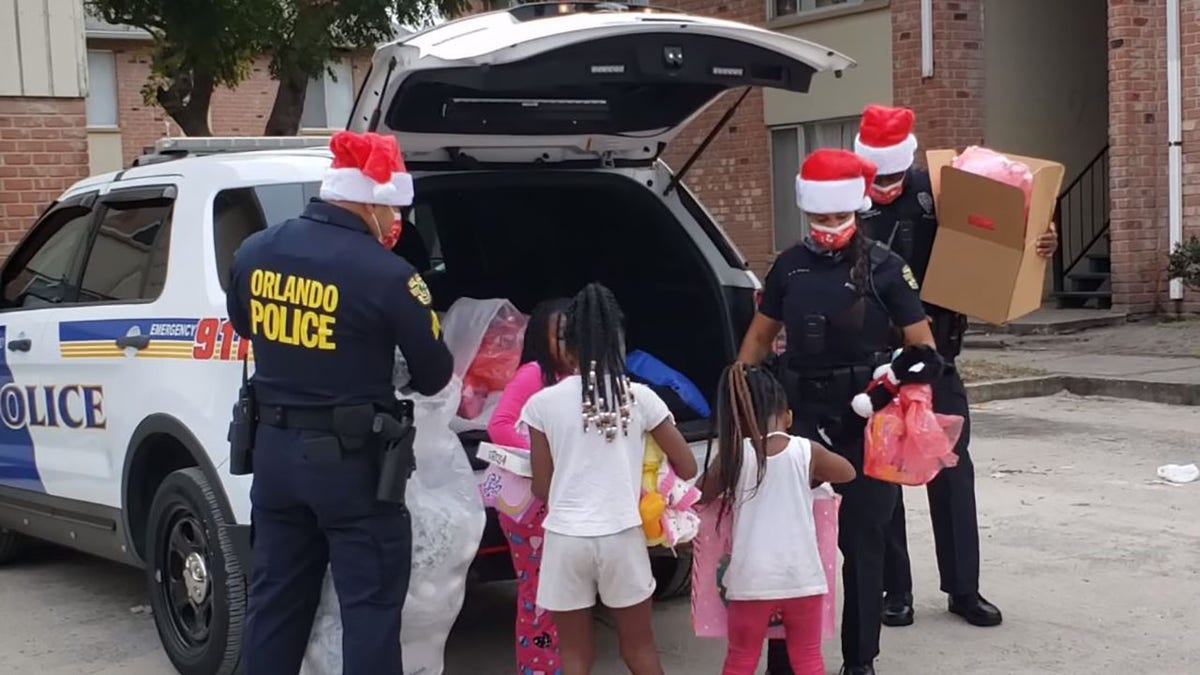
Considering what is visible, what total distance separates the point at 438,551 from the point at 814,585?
3.69ft

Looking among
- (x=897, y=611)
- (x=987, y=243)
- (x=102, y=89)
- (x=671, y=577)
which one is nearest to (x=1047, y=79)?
(x=987, y=243)

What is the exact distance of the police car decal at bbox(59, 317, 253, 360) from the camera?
Answer: 4465mm

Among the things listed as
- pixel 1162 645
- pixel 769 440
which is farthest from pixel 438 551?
pixel 1162 645

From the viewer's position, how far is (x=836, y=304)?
14.5 ft

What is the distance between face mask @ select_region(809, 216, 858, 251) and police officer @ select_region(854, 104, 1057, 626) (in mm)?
683

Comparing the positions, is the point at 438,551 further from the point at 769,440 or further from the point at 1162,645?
the point at 1162,645

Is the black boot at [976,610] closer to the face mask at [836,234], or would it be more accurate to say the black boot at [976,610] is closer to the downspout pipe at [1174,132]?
the face mask at [836,234]

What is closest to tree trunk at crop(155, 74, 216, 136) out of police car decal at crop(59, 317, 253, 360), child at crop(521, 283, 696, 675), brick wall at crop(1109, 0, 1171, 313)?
police car decal at crop(59, 317, 253, 360)

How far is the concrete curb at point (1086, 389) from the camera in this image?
10.5 meters

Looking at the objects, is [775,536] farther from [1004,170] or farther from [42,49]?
[42,49]

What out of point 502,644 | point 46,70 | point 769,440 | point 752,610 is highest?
point 46,70

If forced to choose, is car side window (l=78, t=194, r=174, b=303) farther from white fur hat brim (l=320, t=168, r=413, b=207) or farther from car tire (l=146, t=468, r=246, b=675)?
white fur hat brim (l=320, t=168, r=413, b=207)

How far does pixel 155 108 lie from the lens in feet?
88.3

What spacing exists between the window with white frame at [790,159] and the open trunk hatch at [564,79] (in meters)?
12.8
